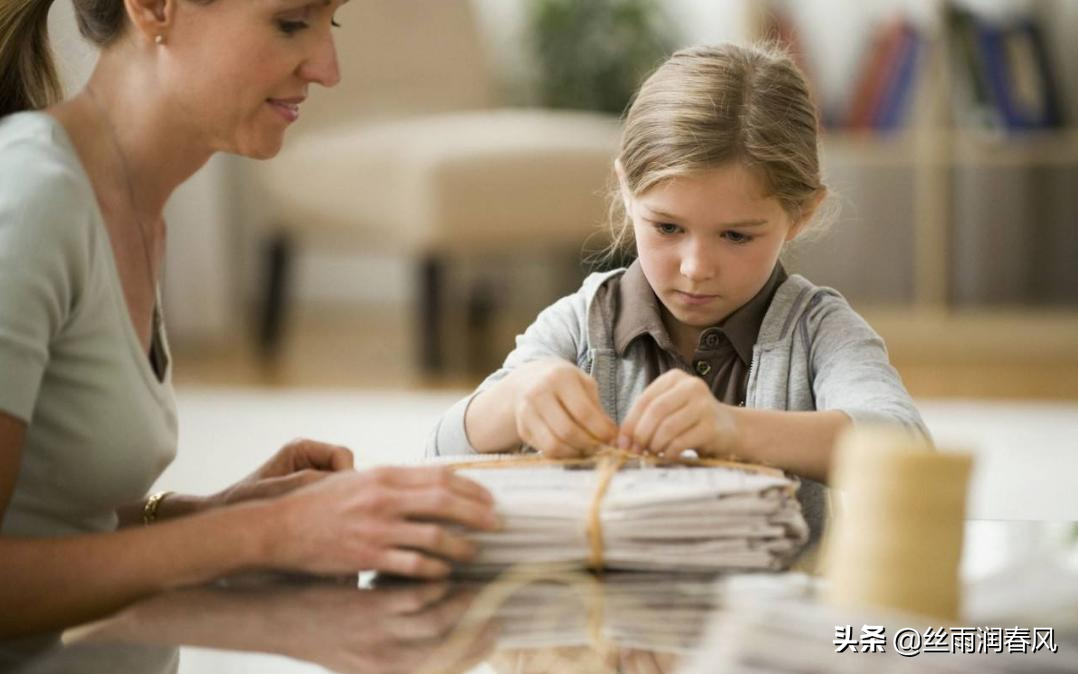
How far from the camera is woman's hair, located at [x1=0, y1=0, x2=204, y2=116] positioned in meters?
1.08

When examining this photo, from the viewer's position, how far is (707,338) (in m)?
1.17

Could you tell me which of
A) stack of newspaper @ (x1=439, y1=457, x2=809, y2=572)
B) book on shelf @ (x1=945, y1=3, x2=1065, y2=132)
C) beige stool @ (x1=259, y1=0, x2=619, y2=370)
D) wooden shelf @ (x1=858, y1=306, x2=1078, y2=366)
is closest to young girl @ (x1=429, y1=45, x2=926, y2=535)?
stack of newspaper @ (x1=439, y1=457, x2=809, y2=572)

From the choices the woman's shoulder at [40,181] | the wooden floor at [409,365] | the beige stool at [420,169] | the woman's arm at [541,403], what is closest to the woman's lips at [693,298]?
the woman's arm at [541,403]

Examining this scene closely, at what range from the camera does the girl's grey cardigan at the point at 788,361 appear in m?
1.07

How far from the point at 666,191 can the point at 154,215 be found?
1.32 feet

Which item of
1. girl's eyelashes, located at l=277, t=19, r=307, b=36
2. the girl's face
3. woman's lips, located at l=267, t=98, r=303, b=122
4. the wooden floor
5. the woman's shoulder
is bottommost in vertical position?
the wooden floor

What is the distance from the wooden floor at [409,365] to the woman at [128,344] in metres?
2.43

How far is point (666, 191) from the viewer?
1132 mm

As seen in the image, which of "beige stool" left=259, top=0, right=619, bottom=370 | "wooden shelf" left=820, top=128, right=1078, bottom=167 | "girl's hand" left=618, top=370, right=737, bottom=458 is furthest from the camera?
"wooden shelf" left=820, top=128, right=1078, bottom=167

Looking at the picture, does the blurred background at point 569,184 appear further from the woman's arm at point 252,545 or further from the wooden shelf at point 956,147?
the woman's arm at point 252,545

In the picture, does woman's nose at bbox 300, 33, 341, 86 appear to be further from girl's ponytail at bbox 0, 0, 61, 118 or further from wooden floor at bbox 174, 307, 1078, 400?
wooden floor at bbox 174, 307, 1078, 400

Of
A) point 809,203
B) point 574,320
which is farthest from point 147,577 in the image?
point 809,203

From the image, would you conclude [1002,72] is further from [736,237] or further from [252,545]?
[252,545]

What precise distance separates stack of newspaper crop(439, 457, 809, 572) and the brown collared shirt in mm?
266
